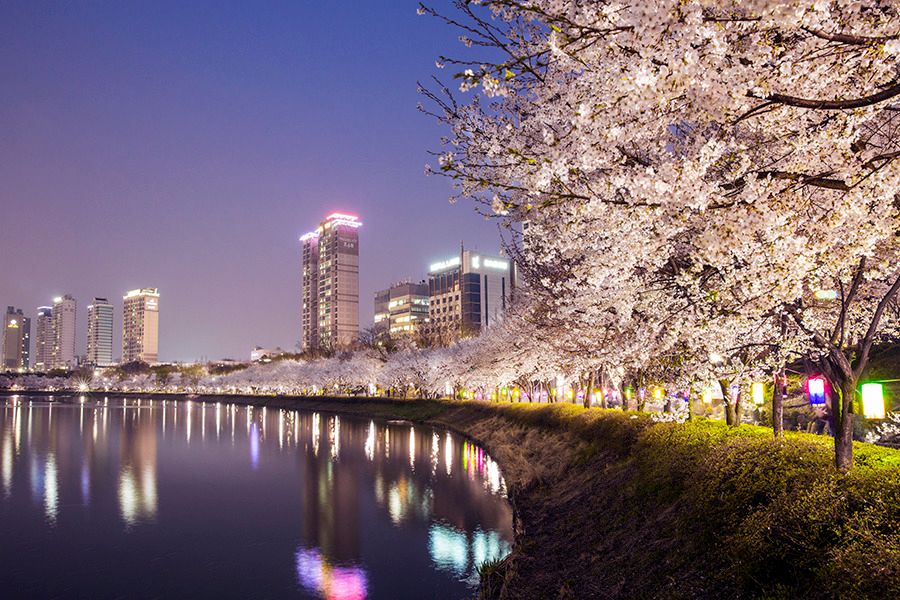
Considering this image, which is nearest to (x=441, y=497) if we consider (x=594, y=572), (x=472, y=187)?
(x=594, y=572)

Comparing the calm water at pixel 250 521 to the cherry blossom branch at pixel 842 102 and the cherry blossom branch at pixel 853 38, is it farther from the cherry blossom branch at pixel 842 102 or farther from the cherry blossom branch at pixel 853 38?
the cherry blossom branch at pixel 853 38

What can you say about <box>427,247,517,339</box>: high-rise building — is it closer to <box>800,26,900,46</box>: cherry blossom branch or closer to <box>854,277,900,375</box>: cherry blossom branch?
<box>854,277,900,375</box>: cherry blossom branch

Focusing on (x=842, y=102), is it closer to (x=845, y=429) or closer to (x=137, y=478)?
(x=845, y=429)

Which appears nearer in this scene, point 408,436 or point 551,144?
point 551,144

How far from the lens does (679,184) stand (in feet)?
18.1

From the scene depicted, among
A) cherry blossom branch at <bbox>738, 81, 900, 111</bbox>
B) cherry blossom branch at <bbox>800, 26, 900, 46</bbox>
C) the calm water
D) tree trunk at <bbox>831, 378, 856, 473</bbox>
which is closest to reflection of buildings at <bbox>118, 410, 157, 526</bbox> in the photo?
the calm water

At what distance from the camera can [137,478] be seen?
97.0 ft

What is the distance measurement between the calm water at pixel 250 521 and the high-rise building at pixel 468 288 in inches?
4773

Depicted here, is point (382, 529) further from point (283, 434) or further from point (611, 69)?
point (283, 434)

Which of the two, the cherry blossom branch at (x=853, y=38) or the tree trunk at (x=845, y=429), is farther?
the tree trunk at (x=845, y=429)

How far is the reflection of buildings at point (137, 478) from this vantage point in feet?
73.0

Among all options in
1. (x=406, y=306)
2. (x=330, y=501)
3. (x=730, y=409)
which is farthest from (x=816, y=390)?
(x=406, y=306)

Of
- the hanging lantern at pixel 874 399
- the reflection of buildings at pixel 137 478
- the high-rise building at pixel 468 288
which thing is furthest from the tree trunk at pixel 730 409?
the high-rise building at pixel 468 288

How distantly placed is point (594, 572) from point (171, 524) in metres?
16.0
